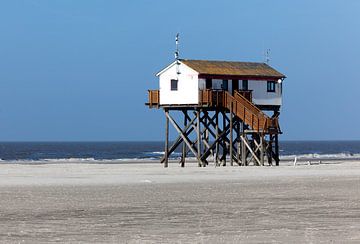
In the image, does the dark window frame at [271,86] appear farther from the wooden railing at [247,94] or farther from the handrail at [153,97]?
the handrail at [153,97]

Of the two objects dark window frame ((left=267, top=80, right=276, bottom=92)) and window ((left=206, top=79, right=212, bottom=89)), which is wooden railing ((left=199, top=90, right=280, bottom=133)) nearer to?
window ((left=206, top=79, right=212, bottom=89))

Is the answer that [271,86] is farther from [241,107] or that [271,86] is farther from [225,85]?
[241,107]

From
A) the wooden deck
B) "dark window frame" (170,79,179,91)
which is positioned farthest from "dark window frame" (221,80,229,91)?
"dark window frame" (170,79,179,91)

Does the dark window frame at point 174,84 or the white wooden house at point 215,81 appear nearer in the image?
the white wooden house at point 215,81

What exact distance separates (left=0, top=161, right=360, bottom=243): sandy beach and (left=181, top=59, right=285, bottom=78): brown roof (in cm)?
1626

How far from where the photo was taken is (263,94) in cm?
5900

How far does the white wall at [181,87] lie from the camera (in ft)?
185

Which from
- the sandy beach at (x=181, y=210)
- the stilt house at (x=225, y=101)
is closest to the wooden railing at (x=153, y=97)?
the stilt house at (x=225, y=101)

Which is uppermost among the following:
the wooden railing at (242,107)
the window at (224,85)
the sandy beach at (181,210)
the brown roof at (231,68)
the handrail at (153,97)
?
the brown roof at (231,68)

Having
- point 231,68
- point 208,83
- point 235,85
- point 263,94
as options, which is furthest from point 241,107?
point 263,94

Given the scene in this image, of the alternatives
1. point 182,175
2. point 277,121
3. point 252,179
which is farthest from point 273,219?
point 277,121

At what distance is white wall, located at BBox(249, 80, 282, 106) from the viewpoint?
58406 millimetres

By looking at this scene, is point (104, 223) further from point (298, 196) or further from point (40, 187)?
point (40, 187)

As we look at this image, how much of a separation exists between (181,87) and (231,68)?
11.6ft
